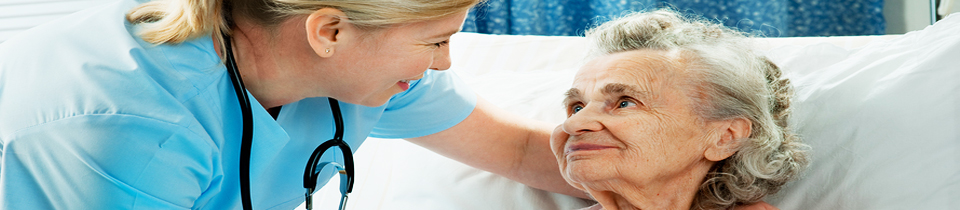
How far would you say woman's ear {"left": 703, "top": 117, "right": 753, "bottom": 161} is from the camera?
3.86ft

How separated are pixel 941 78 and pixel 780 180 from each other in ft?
1.03

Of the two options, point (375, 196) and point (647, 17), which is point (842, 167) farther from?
point (375, 196)

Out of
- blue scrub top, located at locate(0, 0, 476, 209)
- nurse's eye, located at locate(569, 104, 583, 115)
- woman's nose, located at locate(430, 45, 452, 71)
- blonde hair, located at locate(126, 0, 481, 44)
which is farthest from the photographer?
nurse's eye, located at locate(569, 104, 583, 115)

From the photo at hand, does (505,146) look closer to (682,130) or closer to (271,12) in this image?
(682,130)

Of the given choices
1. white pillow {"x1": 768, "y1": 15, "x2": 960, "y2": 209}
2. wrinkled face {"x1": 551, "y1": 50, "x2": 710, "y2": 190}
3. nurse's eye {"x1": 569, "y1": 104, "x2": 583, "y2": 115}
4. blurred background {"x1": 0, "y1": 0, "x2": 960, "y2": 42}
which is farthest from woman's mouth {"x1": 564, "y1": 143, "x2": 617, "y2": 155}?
blurred background {"x1": 0, "y1": 0, "x2": 960, "y2": 42}

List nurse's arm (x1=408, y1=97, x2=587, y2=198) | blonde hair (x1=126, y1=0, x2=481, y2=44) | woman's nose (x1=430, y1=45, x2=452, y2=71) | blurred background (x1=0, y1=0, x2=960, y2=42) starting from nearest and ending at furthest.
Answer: blonde hair (x1=126, y1=0, x2=481, y2=44) → woman's nose (x1=430, y1=45, x2=452, y2=71) → nurse's arm (x1=408, y1=97, x2=587, y2=198) → blurred background (x1=0, y1=0, x2=960, y2=42)

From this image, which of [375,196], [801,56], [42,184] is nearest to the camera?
[42,184]

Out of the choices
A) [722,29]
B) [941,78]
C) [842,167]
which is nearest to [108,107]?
[722,29]

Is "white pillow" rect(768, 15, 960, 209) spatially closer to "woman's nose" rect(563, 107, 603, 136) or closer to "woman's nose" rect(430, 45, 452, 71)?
"woman's nose" rect(563, 107, 603, 136)

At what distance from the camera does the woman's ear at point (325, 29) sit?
3.22 feet

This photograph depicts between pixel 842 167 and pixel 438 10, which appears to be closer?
pixel 438 10

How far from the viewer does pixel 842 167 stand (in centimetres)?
123

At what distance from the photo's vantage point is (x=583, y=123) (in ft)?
3.90

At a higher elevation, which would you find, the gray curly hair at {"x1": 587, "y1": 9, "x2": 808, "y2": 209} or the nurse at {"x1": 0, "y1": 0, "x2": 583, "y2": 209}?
the nurse at {"x1": 0, "y1": 0, "x2": 583, "y2": 209}
